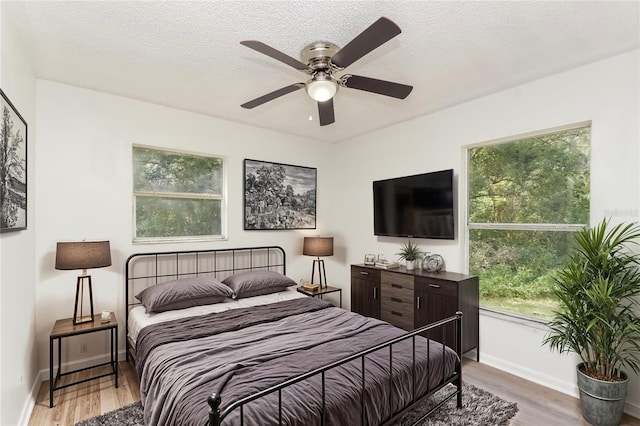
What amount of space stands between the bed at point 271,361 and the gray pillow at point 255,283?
0.9 inches

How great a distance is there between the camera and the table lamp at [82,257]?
271cm

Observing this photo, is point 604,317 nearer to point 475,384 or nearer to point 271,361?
point 475,384

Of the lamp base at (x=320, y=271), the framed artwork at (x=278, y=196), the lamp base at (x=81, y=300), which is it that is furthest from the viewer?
the lamp base at (x=320, y=271)

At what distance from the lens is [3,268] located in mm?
1823

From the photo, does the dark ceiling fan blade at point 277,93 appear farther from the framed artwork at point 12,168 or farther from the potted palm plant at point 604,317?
the potted palm plant at point 604,317

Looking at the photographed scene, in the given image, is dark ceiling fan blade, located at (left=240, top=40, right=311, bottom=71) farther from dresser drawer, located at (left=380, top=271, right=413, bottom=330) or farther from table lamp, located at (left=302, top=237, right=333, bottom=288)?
table lamp, located at (left=302, top=237, right=333, bottom=288)

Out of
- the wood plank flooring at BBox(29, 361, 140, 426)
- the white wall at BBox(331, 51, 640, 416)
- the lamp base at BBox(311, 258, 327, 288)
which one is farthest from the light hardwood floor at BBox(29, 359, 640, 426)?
the lamp base at BBox(311, 258, 327, 288)

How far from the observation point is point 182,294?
309 centimetres

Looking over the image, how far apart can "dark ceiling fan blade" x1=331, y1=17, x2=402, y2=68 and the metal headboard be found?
9.08 feet

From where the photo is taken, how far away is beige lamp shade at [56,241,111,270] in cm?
271

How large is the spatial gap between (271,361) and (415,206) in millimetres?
2554

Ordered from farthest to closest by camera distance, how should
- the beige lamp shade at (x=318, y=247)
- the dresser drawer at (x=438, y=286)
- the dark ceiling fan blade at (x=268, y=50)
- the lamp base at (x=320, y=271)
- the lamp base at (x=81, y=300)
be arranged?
the lamp base at (x=320, y=271), the beige lamp shade at (x=318, y=247), the dresser drawer at (x=438, y=286), the lamp base at (x=81, y=300), the dark ceiling fan blade at (x=268, y=50)

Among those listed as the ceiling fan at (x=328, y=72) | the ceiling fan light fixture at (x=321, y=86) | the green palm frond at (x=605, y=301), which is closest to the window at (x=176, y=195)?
the ceiling fan at (x=328, y=72)

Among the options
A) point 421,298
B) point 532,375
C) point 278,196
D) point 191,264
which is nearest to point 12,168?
point 191,264
